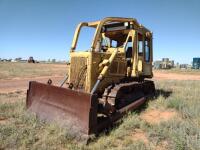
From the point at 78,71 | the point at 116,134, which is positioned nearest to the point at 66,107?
the point at 78,71

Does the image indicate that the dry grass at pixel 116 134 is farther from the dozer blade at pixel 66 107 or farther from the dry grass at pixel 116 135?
the dozer blade at pixel 66 107

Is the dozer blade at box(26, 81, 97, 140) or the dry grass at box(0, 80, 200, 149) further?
the dozer blade at box(26, 81, 97, 140)

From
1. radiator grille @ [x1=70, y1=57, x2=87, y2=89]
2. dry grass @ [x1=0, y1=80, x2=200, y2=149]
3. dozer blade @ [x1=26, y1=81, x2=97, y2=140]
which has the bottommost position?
dry grass @ [x1=0, y1=80, x2=200, y2=149]

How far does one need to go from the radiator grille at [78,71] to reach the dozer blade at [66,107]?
2.63 feet

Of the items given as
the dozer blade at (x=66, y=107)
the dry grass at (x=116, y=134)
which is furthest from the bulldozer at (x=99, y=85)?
the dry grass at (x=116, y=134)

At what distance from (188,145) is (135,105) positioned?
3177 millimetres

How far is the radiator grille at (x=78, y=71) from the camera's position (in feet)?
24.7

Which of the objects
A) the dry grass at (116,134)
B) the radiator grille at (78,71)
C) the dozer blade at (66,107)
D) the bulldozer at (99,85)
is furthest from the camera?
the radiator grille at (78,71)

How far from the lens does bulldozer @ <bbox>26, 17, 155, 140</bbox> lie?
20.5ft

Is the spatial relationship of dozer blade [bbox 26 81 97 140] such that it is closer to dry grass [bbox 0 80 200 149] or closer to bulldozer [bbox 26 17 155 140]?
bulldozer [bbox 26 17 155 140]

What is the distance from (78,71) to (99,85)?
771 mm

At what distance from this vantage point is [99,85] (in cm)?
762

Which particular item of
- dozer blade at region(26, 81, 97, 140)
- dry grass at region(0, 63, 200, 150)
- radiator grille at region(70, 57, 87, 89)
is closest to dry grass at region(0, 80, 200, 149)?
dry grass at region(0, 63, 200, 150)

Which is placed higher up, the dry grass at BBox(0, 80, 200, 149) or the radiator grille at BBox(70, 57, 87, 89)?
the radiator grille at BBox(70, 57, 87, 89)
